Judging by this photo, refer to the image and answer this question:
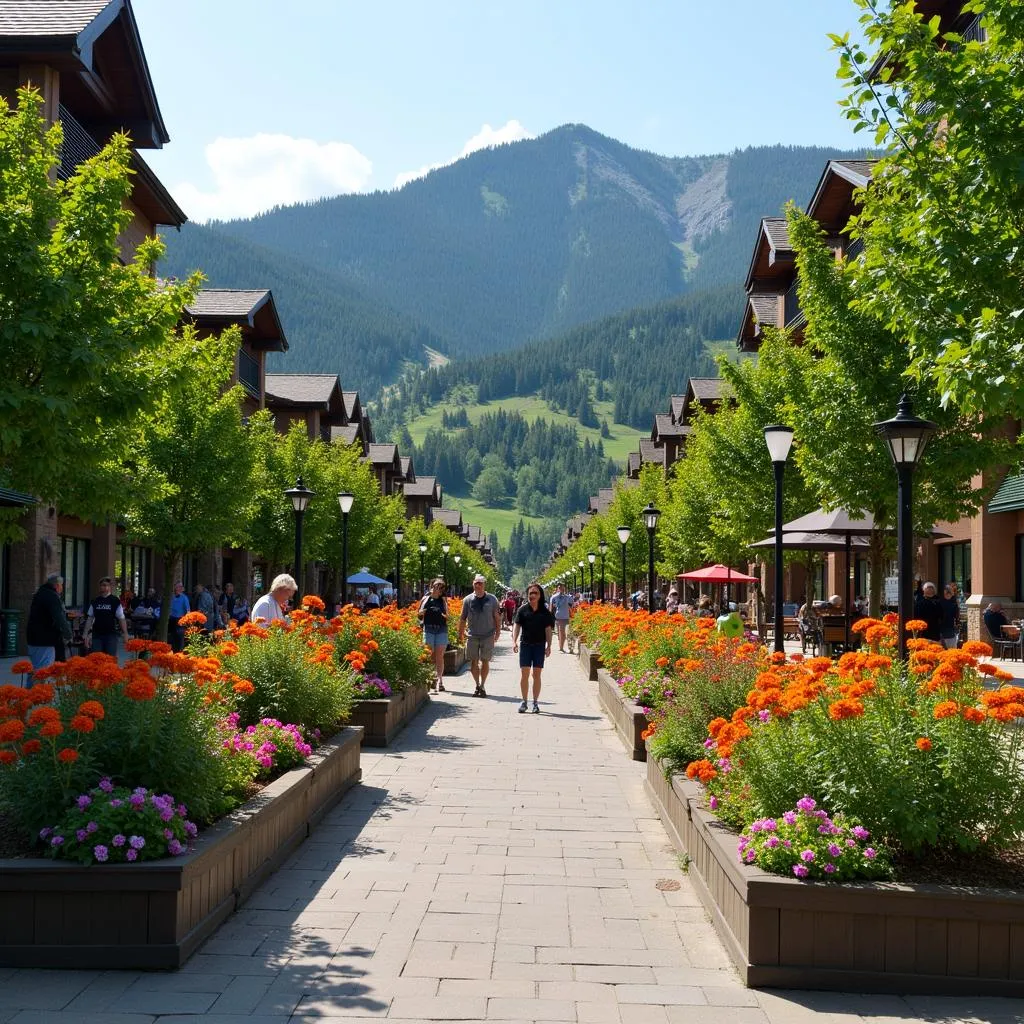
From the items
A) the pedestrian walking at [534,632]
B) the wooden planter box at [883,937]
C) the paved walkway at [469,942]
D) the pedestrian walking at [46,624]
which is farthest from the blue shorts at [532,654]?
the wooden planter box at [883,937]

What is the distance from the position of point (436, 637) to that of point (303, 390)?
1378 inches

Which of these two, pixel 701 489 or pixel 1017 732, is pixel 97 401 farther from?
pixel 701 489

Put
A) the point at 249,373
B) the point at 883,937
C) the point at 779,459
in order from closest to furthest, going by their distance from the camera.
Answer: the point at 883,937, the point at 779,459, the point at 249,373

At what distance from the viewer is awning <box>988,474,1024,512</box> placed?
24.3m

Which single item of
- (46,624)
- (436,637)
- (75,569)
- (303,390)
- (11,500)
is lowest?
(436,637)

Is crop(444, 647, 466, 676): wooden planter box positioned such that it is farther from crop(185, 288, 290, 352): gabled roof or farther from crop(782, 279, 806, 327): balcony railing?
crop(782, 279, 806, 327): balcony railing

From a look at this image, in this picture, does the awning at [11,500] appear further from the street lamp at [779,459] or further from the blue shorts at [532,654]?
the street lamp at [779,459]

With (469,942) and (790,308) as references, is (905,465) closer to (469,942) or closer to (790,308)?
(469,942)

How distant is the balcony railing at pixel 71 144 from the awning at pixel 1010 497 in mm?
20052

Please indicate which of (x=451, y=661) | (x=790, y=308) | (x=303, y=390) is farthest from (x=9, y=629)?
(x=303, y=390)

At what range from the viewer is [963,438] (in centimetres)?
1602

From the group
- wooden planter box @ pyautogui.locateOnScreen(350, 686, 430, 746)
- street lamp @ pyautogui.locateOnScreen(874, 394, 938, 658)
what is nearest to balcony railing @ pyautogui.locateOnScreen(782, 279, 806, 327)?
wooden planter box @ pyautogui.locateOnScreen(350, 686, 430, 746)

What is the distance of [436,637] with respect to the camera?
17.7 m

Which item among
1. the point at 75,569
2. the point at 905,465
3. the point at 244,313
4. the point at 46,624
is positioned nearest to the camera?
the point at 905,465
